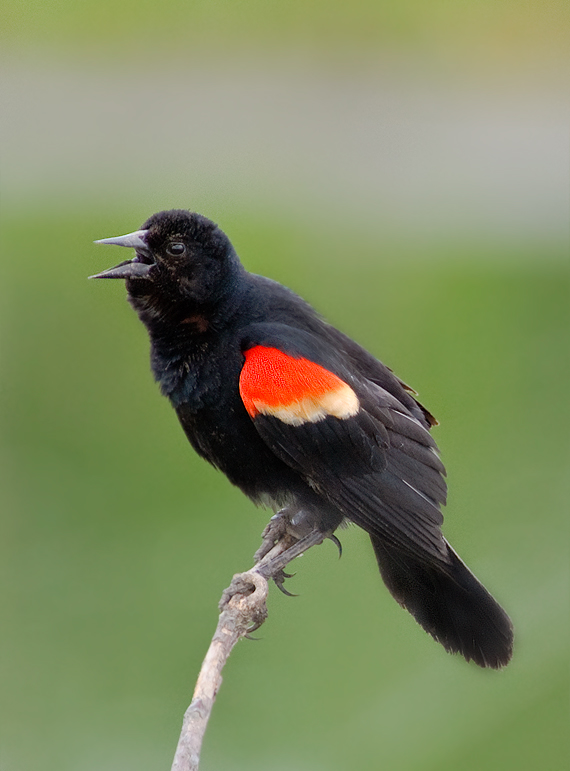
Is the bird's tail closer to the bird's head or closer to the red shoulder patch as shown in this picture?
the red shoulder patch

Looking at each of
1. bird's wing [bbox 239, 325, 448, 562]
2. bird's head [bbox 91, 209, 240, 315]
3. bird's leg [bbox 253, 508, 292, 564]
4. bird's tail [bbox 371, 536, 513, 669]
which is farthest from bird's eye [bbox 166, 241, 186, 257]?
bird's tail [bbox 371, 536, 513, 669]

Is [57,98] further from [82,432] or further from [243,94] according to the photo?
[82,432]

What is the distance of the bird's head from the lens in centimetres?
210

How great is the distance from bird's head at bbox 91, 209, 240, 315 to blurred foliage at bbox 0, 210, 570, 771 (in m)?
1.02

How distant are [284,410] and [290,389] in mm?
46

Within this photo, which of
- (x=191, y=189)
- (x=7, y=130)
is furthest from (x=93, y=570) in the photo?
(x=7, y=130)

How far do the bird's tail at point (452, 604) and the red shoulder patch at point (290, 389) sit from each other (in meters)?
0.34

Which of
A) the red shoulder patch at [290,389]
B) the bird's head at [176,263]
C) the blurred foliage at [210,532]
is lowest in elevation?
the blurred foliage at [210,532]

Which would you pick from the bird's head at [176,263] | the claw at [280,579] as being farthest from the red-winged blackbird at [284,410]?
the claw at [280,579]

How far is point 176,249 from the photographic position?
6.96 ft

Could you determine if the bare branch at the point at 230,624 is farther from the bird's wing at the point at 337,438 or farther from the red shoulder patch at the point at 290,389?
the red shoulder patch at the point at 290,389

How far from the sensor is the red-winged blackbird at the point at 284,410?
2.09 meters

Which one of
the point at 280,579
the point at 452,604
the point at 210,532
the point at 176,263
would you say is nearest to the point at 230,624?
the point at 280,579

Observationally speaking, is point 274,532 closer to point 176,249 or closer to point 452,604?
point 452,604
